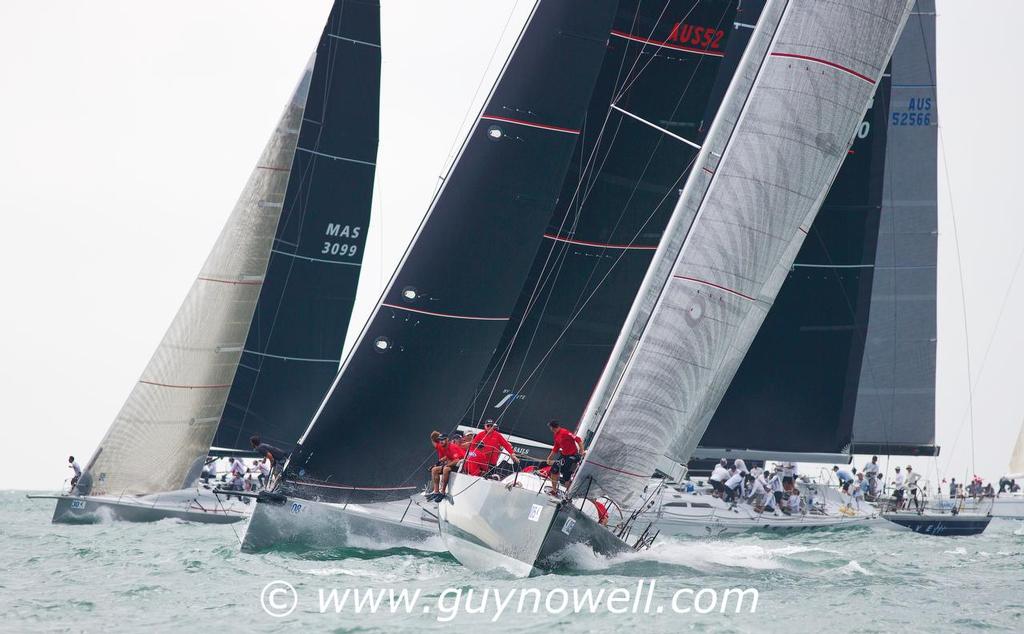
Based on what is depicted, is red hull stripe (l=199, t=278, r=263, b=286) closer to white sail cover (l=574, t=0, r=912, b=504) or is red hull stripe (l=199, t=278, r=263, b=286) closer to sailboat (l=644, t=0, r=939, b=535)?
sailboat (l=644, t=0, r=939, b=535)

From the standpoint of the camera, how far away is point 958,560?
2030 centimetres

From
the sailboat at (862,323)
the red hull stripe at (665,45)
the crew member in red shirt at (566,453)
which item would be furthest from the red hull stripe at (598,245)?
the crew member in red shirt at (566,453)

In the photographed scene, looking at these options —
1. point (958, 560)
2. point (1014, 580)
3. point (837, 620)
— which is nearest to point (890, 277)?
point (958, 560)

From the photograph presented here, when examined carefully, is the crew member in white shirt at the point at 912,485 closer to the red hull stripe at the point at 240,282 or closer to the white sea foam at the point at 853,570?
the white sea foam at the point at 853,570

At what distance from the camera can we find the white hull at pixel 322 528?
56.0ft

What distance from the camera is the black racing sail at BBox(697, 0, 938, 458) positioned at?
84.7 ft

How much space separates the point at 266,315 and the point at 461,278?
917cm

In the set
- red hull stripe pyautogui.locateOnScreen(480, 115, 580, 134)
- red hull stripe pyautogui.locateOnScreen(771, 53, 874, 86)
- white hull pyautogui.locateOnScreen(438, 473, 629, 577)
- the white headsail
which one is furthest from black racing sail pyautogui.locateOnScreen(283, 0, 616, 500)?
the white headsail

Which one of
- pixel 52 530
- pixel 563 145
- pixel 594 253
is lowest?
pixel 52 530

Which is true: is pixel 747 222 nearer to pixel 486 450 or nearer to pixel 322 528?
pixel 486 450

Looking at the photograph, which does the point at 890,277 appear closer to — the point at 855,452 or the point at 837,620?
the point at 855,452

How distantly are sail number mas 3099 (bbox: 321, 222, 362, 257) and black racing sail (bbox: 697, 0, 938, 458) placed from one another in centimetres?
792

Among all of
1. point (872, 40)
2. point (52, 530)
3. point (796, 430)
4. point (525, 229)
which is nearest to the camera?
point (872, 40)

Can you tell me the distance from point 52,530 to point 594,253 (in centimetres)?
1096
